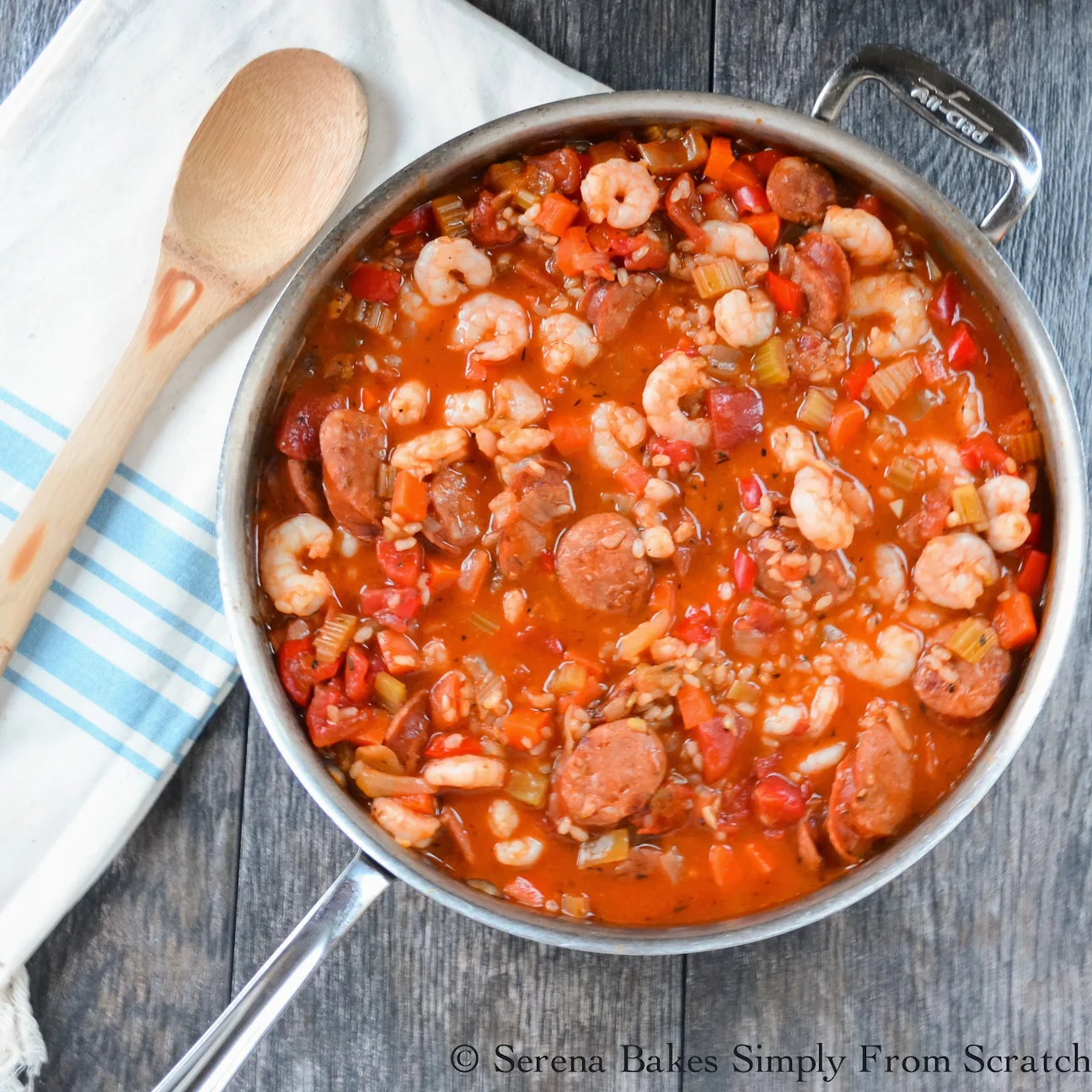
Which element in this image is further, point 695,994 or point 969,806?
point 695,994

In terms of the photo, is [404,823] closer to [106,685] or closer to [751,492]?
[106,685]

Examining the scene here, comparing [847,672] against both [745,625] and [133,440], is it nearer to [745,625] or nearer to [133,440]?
[745,625]

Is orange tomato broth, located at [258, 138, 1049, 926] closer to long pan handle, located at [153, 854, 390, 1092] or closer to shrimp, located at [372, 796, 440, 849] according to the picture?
shrimp, located at [372, 796, 440, 849]

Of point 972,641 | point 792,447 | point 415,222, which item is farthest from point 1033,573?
point 415,222

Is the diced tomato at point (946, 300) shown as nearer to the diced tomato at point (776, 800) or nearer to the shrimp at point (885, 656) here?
the shrimp at point (885, 656)

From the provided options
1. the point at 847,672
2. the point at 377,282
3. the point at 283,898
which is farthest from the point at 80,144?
the point at 847,672

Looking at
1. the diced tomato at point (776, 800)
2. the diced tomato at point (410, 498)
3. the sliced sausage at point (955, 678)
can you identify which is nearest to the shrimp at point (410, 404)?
the diced tomato at point (410, 498)

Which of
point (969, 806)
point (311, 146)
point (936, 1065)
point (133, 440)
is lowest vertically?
point (936, 1065)
